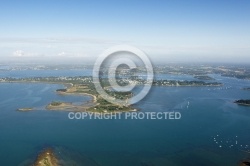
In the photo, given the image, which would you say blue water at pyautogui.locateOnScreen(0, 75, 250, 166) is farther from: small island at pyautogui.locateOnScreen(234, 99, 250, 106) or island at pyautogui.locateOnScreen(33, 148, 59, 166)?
small island at pyautogui.locateOnScreen(234, 99, 250, 106)

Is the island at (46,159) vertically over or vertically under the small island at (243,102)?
under

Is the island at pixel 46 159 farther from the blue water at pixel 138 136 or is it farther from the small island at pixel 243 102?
the small island at pixel 243 102

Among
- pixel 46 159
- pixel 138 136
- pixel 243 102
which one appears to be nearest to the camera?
pixel 46 159

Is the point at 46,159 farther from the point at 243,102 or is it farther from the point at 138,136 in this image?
the point at 243,102

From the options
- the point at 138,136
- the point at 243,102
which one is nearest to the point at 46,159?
the point at 138,136

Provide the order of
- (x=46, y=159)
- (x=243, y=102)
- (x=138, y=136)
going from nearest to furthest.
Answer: (x=46, y=159), (x=138, y=136), (x=243, y=102)

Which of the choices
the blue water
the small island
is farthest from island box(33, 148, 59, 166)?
the small island

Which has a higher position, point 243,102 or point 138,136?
point 243,102

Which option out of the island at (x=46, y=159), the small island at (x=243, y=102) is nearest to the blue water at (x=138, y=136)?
the island at (x=46, y=159)
